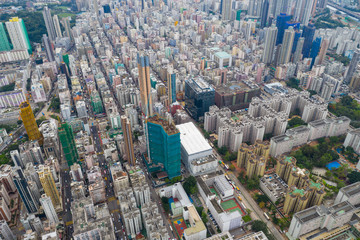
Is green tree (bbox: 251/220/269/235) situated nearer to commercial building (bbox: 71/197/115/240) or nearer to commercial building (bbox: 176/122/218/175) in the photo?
commercial building (bbox: 176/122/218/175)

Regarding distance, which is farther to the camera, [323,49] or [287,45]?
[287,45]

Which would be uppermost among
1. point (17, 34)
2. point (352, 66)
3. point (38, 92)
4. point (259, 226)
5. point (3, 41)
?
point (17, 34)

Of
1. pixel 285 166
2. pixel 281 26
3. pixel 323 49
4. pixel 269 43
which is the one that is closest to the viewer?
pixel 285 166

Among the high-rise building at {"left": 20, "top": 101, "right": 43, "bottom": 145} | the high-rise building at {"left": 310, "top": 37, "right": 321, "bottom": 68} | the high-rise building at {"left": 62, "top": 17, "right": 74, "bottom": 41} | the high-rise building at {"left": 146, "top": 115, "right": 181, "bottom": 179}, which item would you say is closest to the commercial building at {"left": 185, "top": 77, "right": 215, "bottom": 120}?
the high-rise building at {"left": 146, "top": 115, "right": 181, "bottom": 179}

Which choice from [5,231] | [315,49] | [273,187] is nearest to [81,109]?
[5,231]

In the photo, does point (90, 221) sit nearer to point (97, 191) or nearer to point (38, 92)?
point (97, 191)

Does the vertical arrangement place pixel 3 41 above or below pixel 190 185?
above

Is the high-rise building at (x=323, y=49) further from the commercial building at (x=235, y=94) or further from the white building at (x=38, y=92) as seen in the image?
the white building at (x=38, y=92)

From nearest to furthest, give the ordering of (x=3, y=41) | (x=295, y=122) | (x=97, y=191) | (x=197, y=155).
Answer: (x=97, y=191)
(x=197, y=155)
(x=295, y=122)
(x=3, y=41)
